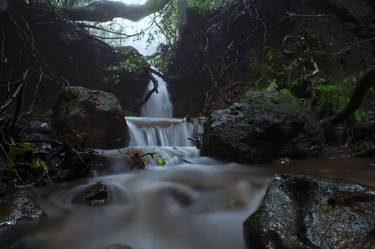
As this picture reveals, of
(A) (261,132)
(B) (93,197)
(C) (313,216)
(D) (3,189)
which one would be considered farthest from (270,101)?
(D) (3,189)

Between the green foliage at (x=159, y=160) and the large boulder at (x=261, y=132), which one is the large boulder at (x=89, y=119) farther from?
the large boulder at (x=261, y=132)

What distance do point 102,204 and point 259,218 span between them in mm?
1722

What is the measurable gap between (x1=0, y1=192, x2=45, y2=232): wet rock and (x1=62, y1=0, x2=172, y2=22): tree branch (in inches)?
305

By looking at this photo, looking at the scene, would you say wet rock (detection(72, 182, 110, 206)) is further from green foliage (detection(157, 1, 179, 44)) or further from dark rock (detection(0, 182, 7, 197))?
green foliage (detection(157, 1, 179, 44))

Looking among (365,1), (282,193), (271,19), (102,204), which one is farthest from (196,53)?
(282,193)

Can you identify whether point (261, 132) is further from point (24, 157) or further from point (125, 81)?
point (125, 81)

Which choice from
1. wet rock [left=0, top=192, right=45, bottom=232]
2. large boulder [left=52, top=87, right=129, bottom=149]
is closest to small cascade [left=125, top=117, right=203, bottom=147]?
large boulder [left=52, top=87, right=129, bottom=149]

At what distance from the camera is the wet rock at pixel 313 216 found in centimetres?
201

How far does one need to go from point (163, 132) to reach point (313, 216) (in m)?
5.23

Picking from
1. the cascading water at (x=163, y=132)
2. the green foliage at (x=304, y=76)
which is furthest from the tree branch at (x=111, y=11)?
the cascading water at (x=163, y=132)

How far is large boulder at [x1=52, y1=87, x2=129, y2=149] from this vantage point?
5.87 meters

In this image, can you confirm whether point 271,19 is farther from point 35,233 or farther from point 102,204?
point 35,233

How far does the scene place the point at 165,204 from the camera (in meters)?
3.54

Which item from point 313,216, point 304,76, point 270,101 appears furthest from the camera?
point 304,76
